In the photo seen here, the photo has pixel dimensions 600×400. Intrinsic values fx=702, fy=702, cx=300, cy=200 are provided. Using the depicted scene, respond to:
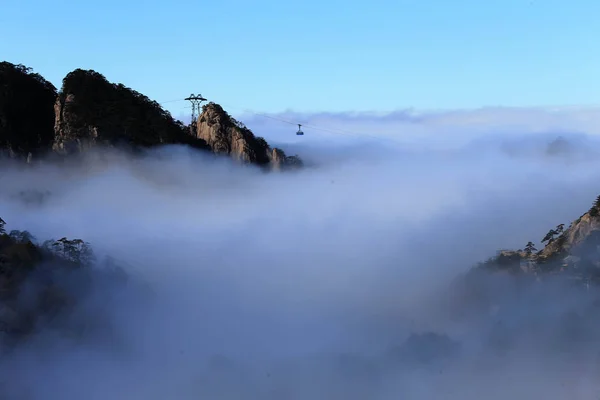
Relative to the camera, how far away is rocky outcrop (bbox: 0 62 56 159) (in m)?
184

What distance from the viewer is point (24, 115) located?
186 meters

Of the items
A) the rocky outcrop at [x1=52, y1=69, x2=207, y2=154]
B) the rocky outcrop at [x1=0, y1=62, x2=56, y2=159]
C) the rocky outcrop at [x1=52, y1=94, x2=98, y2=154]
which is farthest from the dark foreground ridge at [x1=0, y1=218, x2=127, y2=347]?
the rocky outcrop at [x1=0, y1=62, x2=56, y2=159]

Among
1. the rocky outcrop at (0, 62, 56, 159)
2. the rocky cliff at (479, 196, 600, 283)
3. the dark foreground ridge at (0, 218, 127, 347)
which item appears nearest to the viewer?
the dark foreground ridge at (0, 218, 127, 347)

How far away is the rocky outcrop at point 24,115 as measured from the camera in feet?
604

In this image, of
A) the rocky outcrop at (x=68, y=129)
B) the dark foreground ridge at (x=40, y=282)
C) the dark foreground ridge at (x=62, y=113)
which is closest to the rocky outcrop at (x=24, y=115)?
the dark foreground ridge at (x=62, y=113)

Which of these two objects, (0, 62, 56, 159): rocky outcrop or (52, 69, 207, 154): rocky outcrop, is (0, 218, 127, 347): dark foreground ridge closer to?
(52, 69, 207, 154): rocky outcrop

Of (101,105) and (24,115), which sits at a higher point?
(101,105)

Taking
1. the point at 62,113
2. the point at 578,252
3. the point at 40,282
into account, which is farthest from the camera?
the point at 578,252

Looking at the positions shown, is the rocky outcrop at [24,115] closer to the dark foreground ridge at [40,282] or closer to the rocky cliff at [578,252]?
the dark foreground ridge at [40,282]

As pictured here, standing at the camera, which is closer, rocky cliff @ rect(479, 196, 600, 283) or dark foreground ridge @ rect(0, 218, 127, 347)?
dark foreground ridge @ rect(0, 218, 127, 347)

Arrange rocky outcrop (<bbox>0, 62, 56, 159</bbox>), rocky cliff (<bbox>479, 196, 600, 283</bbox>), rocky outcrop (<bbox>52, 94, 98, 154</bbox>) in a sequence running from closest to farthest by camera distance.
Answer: rocky outcrop (<bbox>52, 94, 98, 154</bbox>) < rocky cliff (<bbox>479, 196, 600, 283</bbox>) < rocky outcrop (<bbox>0, 62, 56, 159</bbox>)

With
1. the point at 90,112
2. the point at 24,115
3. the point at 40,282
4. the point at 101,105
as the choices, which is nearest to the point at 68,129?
the point at 90,112

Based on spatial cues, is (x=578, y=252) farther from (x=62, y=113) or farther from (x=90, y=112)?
(x=62, y=113)

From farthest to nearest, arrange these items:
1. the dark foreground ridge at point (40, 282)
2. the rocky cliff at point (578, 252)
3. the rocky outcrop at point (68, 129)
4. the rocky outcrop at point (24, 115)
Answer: the rocky outcrop at point (24, 115) → the rocky cliff at point (578, 252) → the rocky outcrop at point (68, 129) → the dark foreground ridge at point (40, 282)
